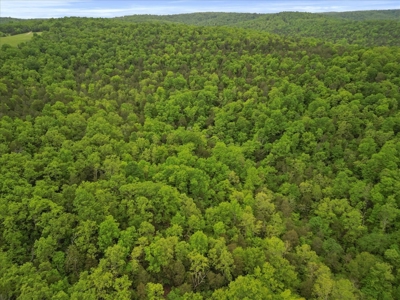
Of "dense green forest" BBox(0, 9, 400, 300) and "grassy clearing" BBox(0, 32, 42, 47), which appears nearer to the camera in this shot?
"dense green forest" BBox(0, 9, 400, 300)

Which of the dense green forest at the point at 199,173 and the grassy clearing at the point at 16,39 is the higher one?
the grassy clearing at the point at 16,39

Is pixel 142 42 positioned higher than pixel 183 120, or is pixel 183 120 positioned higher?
pixel 142 42

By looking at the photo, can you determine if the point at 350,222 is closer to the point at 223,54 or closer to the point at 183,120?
the point at 183,120

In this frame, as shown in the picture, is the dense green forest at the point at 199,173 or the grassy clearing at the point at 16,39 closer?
the dense green forest at the point at 199,173

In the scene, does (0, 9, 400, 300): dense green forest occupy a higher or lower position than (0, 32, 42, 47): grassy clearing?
lower

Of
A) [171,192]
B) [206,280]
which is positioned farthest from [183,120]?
[206,280]

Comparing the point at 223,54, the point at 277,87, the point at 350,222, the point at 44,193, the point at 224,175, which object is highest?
the point at 223,54

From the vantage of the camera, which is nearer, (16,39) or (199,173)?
(199,173)

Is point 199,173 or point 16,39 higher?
point 16,39
